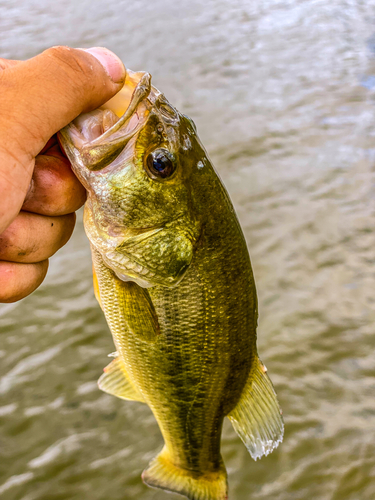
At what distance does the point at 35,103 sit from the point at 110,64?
0.27 m

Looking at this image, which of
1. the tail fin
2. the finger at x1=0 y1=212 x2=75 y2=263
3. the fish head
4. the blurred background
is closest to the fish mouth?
the fish head

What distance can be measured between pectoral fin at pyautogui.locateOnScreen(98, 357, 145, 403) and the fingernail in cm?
106

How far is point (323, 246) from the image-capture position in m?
3.66

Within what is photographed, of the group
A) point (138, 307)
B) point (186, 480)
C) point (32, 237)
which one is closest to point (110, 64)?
point (32, 237)

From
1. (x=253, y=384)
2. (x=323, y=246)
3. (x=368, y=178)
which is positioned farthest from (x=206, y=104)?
(x=253, y=384)

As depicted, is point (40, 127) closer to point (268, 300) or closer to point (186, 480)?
point (186, 480)

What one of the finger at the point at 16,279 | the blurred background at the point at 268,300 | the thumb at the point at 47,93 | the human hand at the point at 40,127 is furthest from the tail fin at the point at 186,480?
the thumb at the point at 47,93

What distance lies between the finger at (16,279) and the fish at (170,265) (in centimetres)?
24

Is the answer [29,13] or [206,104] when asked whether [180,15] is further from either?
[206,104]

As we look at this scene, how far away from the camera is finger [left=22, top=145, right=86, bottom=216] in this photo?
133cm

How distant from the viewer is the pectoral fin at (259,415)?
1.60 metres

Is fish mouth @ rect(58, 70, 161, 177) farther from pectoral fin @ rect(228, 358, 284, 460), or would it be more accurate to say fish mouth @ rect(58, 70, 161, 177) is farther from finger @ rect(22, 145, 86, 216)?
pectoral fin @ rect(228, 358, 284, 460)

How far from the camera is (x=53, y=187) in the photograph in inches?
53.4

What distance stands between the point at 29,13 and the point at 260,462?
23.5ft
